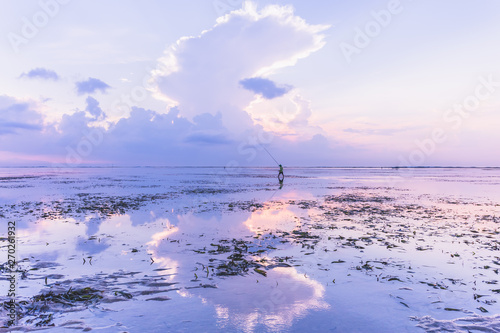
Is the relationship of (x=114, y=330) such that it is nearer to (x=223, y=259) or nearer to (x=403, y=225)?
(x=223, y=259)

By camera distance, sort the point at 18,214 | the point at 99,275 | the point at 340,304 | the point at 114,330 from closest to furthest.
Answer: the point at 114,330
the point at 340,304
the point at 99,275
the point at 18,214

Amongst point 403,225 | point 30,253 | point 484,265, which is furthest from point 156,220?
point 484,265

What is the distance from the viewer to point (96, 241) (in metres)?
12.9

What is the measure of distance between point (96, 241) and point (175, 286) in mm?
7095

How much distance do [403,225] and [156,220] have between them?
49.7 feet

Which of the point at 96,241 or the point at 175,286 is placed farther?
the point at 96,241

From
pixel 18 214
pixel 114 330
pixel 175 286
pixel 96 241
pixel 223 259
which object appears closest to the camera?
pixel 114 330

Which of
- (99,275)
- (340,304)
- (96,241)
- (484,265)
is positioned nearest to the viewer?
(340,304)

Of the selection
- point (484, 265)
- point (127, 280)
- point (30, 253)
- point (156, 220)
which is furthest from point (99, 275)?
point (484, 265)

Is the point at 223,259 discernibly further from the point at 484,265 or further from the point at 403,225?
the point at 403,225

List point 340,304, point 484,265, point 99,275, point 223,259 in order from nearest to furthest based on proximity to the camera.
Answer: point 340,304 → point 99,275 → point 484,265 → point 223,259

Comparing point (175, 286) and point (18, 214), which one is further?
point (18, 214)

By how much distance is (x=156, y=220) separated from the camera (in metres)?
17.8

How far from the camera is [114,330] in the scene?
5715 mm
